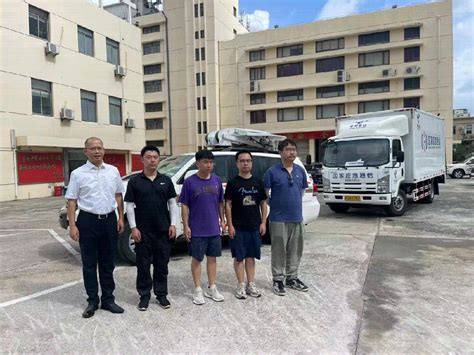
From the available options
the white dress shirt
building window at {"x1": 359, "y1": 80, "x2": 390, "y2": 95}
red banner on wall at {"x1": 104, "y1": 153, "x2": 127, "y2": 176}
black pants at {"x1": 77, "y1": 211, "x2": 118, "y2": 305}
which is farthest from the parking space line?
building window at {"x1": 359, "y1": 80, "x2": 390, "y2": 95}

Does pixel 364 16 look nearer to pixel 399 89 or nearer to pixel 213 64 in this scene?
pixel 399 89

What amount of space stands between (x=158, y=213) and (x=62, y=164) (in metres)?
20.6

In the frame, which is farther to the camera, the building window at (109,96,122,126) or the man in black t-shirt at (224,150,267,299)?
the building window at (109,96,122,126)

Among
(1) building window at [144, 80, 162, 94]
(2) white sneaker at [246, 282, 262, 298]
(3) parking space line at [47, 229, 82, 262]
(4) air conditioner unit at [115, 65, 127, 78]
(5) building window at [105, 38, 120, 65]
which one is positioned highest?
(1) building window at [144, 80, 162, 94]

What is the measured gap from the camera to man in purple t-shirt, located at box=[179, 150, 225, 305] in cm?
444

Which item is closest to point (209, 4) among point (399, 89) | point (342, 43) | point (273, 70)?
point (273, 70)

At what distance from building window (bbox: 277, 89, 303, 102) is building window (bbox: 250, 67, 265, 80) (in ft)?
9.27

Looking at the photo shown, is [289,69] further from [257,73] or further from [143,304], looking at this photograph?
[143,304]

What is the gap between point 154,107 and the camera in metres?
48.4

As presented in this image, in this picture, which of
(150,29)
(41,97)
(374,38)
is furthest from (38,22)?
(374,38)

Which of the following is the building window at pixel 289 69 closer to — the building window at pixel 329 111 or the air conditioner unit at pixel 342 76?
the air conditioner unit at pixel 342 76

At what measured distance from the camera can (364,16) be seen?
38000 millimetres

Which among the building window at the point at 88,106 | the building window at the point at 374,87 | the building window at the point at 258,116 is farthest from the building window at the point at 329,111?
the building window at the point at 88,106

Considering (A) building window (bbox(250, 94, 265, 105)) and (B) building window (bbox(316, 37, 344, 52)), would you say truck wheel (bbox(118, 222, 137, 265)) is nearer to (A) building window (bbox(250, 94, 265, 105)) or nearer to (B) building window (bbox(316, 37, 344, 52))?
(B) building window (bbox(316, 37, 344, 52))
